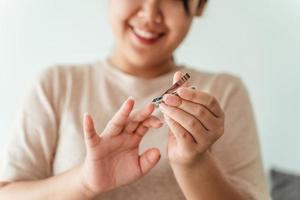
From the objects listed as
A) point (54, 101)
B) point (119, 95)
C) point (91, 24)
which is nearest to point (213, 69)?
point (91, 24)

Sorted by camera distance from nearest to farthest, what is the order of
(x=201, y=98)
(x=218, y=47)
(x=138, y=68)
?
(x=201, y=98)
(x=138, y=68)
(x=218, y=47)

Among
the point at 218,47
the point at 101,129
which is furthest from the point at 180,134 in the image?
the point at 218,47

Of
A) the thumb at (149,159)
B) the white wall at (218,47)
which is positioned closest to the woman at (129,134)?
the thumb at (149,159)

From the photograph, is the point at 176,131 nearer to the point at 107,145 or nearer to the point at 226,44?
the point at 107,145

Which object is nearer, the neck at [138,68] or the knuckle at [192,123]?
the knuckle at [192,123]

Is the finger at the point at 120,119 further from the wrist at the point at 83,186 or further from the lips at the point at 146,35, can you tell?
the lips at the point at 146,35

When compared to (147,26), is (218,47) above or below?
below

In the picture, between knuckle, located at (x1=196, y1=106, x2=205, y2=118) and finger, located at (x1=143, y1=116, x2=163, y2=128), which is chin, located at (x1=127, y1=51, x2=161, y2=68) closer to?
finger, located at (x1=143, y1=116, x2=163, y2=128)

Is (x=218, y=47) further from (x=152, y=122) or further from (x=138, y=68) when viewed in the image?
(x=152, y=122)
